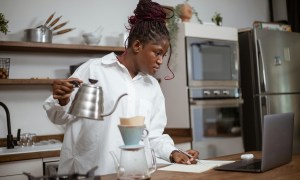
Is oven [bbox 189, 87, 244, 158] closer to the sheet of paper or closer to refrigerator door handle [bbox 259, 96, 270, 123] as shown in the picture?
refrigerator door handle [bbox 259, 96, 270, 123]

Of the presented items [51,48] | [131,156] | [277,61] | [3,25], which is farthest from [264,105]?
[131,156]

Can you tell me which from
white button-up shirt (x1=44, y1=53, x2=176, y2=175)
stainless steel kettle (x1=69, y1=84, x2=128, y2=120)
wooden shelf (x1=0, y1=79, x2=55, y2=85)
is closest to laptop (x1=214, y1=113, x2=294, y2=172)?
white button-up shirt (x1=44, y1=53, x2=176, y2=175)

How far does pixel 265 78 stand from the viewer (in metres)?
3.85

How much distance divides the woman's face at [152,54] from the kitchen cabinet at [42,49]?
156 cm

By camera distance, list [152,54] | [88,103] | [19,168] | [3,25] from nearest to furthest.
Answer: [88,103] < [152,54] < [19,168] < [3,25]

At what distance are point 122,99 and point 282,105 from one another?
275cm

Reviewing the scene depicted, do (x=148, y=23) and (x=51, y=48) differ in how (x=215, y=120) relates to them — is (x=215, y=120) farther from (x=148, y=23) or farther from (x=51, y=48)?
(x=148, y=23)

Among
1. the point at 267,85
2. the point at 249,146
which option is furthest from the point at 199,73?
the point at 249,146

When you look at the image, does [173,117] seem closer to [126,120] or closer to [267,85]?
[267,85]

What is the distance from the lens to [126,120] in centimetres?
129

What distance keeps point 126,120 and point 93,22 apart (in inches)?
99.0

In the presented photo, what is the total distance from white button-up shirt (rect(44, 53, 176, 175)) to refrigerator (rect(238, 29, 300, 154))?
230 cm

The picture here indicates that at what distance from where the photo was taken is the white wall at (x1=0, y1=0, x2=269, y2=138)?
10.5 feet

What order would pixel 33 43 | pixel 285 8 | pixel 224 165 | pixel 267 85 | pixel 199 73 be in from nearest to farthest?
1. pixel 224 165
2. pixel 33 43
3. pixel 199 73
4. pixel 267 85
5. pixel 285 8
